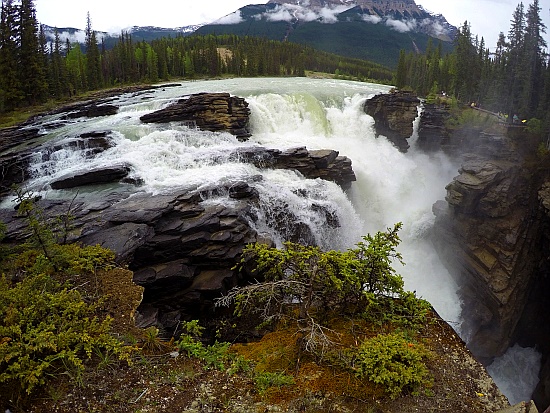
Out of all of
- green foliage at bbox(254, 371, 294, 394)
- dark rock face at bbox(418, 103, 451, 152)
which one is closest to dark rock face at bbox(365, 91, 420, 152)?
dark rock face at bbox(418, 103, 451, 152)

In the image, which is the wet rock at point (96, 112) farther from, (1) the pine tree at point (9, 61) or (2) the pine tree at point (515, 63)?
(2) the pine tree at point (515, 63)

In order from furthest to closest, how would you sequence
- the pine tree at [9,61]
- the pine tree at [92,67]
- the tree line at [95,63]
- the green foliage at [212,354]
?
1. the pine tree at [92,67]
2. the tree line at [95,63]
3. the pine tree at [9,61]
4. the green foliage at [212,354]

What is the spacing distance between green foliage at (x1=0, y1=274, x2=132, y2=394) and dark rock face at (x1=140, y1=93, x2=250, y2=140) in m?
21.3

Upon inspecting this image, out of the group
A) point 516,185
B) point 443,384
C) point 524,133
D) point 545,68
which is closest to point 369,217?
point 516,185

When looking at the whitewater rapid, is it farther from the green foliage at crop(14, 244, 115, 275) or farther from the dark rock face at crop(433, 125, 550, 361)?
the green foliage at crop(14, 244, 115, 275)

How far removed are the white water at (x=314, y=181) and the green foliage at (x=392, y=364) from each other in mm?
10811

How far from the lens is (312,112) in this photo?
3269 centimetres

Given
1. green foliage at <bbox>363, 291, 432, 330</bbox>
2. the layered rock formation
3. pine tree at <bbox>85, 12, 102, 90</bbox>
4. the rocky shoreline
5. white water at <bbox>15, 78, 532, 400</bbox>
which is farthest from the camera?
pine tree at <bbox>85, 12, 102, 90</bbox>

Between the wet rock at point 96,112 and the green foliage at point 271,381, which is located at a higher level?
the wet rock at point 96,112

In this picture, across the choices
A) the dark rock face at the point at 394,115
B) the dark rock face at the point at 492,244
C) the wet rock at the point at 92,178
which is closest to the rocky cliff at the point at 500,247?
the dark rock face at the point at 492,244

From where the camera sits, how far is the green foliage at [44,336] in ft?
18.6

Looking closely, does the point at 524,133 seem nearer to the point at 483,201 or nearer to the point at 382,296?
the point at 483,201

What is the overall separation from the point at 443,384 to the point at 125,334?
6241 millimetres

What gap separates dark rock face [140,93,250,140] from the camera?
27.5 meters
